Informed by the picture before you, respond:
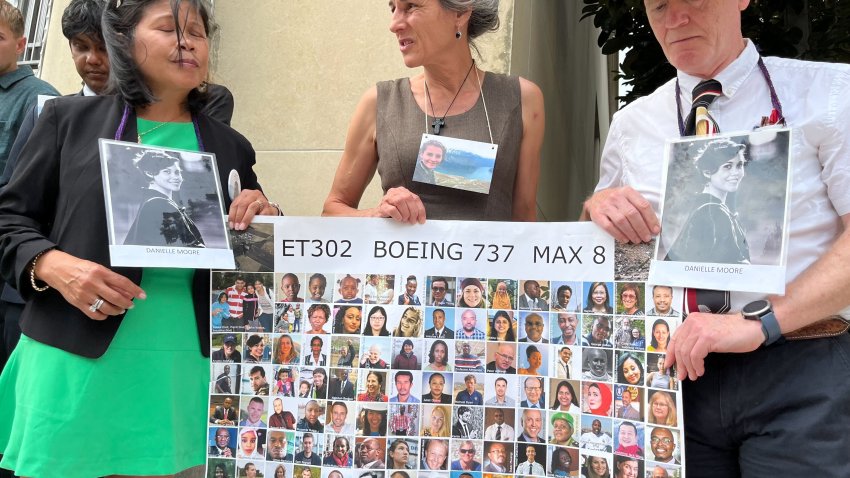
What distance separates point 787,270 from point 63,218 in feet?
5.86

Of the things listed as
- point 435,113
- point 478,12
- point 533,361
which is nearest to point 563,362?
point 533,361

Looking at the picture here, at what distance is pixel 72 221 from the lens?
1.99 metres

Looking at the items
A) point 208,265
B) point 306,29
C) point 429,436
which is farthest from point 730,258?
point 306,29

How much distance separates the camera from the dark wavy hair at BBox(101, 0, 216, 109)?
214 cm

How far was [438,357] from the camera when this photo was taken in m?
1.91

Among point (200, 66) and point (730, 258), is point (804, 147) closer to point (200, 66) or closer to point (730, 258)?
point (730, 258)

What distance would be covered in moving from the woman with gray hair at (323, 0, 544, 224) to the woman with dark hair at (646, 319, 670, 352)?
0.71 meters

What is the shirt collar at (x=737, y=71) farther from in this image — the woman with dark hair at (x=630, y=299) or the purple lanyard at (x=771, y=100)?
the woman with dark hair at (x=630, y=299)

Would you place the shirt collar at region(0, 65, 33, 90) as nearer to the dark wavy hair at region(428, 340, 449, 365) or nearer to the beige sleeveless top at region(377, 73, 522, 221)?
the beige sleeveless top at region(377, 73, 522, 221)

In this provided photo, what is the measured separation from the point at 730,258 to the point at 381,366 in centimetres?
87

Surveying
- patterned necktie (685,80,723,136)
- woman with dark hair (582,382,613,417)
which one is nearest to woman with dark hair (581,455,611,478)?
woman with dark hair (582,382,613,417)

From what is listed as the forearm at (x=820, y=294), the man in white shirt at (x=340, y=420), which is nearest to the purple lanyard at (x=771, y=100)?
the forearm at (x=820, y=294)

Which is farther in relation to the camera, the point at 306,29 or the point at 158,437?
the point at 306,29

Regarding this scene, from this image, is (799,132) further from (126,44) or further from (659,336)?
(126,44)
